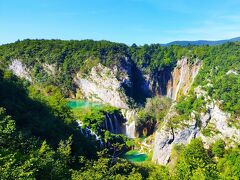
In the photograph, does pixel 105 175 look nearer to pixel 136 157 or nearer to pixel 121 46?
pixel 136 157

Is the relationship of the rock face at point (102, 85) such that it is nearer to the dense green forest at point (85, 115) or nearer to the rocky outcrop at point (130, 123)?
the dense green forest at point (85, 115)

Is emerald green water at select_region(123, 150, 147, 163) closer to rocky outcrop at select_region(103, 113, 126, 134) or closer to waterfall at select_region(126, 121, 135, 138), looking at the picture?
waterfall at select_region(126, 121, 135, 138)

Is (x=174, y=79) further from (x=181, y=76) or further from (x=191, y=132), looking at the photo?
(x=191, y=132)

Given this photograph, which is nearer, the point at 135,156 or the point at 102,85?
the point at 135,156

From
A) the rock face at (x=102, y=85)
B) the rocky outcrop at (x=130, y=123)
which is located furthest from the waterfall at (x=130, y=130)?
the rock face at (x=102, y=85)

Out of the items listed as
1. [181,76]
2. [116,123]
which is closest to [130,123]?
[116,123]
